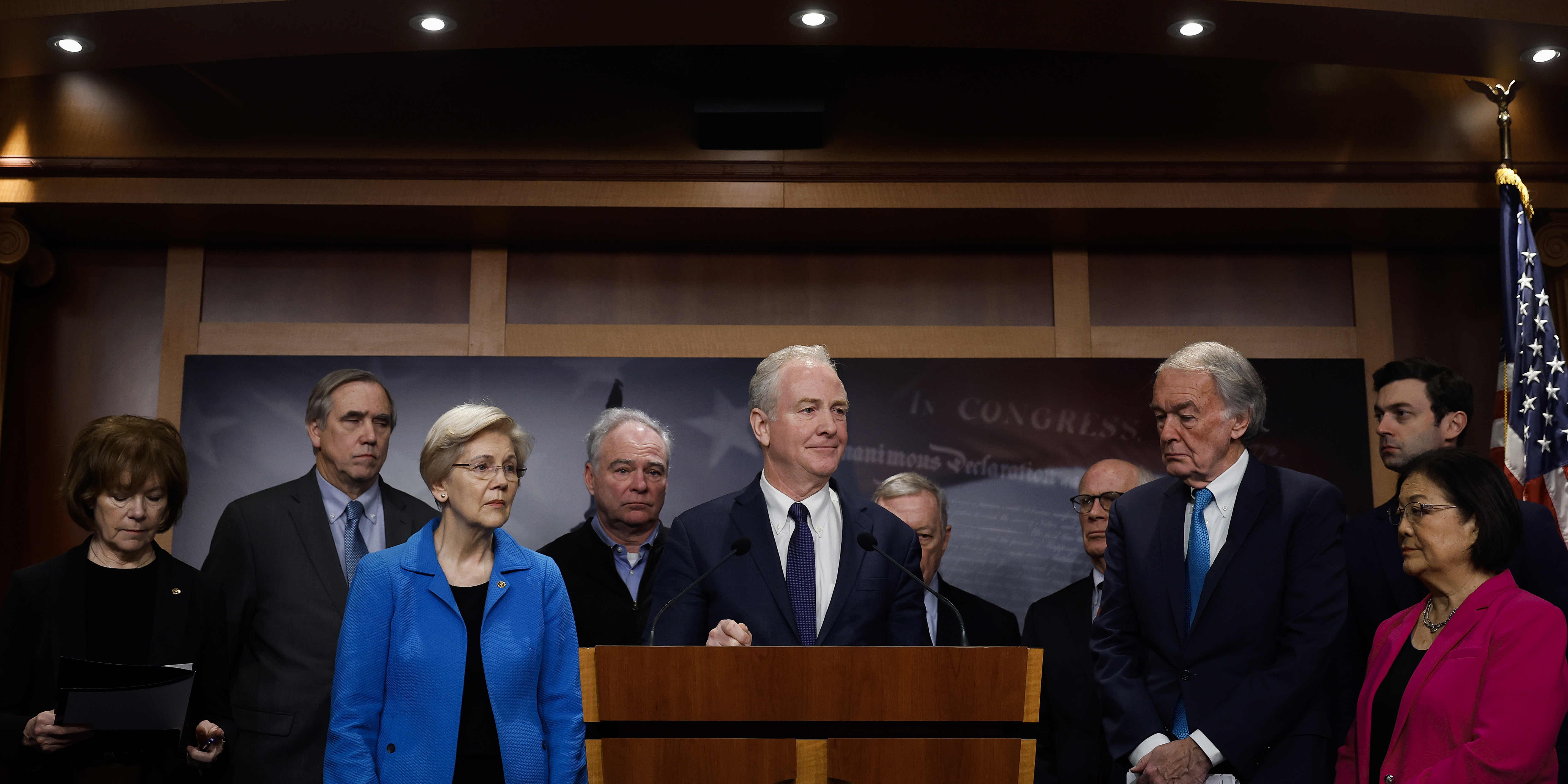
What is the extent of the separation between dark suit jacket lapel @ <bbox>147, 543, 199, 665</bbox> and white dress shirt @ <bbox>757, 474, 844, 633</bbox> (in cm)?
164

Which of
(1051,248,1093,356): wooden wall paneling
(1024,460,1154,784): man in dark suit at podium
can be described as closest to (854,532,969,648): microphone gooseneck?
(1024,460,1154,784): man in dark suit at podium

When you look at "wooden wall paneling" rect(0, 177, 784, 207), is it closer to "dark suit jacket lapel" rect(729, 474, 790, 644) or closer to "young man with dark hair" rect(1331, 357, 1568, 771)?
"young man with dark hair" rect(1331, 357, 1568, 771)

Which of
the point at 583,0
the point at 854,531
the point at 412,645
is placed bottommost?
the point at 412,645

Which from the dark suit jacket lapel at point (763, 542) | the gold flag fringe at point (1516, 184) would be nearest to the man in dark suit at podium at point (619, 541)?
the dark suit jacket lapel at point (763, 542)

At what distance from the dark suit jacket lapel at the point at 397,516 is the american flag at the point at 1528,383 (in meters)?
3.98

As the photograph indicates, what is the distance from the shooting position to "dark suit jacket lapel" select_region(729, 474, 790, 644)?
274cm

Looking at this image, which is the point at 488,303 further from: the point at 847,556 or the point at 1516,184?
the point at 1516,184

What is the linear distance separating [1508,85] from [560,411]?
4.11m

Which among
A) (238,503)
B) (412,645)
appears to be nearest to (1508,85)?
(412,645)

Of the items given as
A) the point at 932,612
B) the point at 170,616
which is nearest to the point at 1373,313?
the point at 932,612

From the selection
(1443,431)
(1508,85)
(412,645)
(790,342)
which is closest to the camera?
(412,645)

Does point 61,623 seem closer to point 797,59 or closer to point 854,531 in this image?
point 854,531

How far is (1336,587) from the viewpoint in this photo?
2844 millimetres

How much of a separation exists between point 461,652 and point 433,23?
2310 mm
